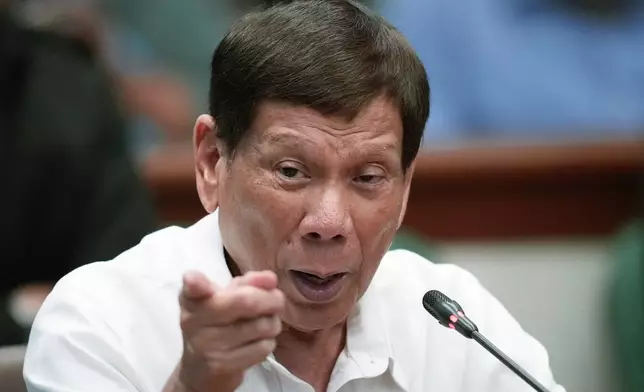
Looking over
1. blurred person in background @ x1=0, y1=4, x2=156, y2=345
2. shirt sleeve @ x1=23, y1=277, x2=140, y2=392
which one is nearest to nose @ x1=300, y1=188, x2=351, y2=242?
shirt sleeve @ x1=23, y1=277, x2=140, y2=392

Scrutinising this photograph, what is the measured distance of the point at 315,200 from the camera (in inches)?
62.9

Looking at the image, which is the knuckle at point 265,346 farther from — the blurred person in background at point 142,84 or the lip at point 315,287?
the blurred person in background at point 142,84

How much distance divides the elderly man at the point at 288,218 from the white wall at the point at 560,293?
80.1 inches

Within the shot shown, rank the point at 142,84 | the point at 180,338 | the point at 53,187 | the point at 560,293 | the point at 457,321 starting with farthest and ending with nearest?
the point at 142,84 → the point at 560,293 → the point at 53,187 → the point at 180,338 → the point at 457,321

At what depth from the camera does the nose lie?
5.19 feet

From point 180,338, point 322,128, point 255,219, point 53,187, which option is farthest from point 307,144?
point 53,187

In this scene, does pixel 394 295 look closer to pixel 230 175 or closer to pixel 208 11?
pixel 230 175

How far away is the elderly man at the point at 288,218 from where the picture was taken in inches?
63.0

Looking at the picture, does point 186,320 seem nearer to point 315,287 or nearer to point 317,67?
point 315,287

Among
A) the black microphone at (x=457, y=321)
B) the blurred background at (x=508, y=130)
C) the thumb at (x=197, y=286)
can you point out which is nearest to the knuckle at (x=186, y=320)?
the thumb at (x=197, y=286)

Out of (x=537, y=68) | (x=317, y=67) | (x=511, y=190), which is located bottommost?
(x=511, y=190)

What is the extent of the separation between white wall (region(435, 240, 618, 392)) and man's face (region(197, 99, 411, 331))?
2.14 m

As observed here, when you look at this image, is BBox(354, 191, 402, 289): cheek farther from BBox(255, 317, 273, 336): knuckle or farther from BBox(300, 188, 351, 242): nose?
BBox(255, 317, 273, 336): knuckle

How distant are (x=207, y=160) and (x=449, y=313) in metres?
0.48
